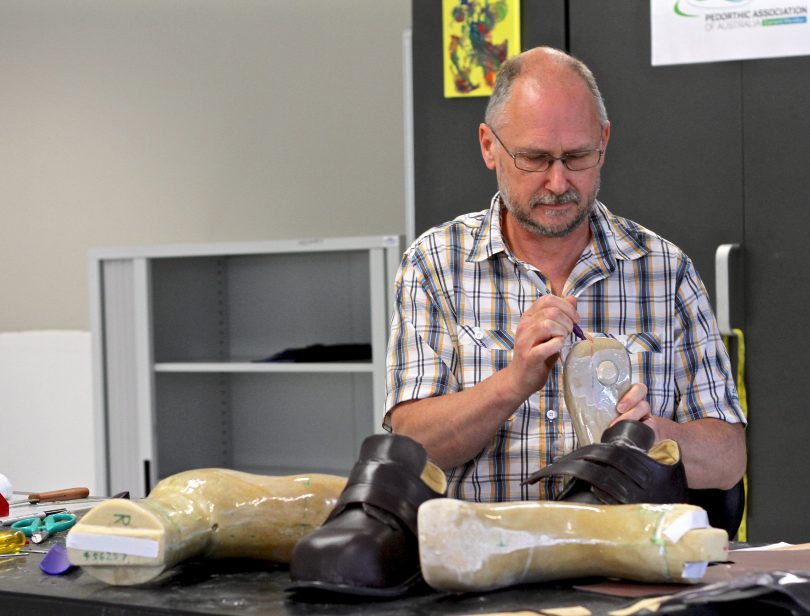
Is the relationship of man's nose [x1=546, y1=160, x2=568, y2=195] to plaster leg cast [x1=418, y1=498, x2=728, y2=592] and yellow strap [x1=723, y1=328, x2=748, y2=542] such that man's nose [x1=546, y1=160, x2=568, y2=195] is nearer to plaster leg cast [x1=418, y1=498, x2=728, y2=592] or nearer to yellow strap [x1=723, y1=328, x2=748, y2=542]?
plaster leg cast [x1=418, y1=498, x2=728, y2=592]

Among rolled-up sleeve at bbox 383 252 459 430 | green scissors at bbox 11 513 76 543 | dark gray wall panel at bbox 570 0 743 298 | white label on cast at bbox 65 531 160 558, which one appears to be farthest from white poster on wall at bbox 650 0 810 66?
white label on cast at bbox 65 531 160 558

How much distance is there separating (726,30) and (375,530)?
1.88 m

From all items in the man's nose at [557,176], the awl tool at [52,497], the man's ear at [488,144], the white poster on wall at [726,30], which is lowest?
the awl tool at [52,497]

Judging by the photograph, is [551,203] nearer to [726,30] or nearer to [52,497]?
[52,497]

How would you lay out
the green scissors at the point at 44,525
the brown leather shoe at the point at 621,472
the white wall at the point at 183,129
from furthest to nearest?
the white wall at the point at 183,129 < the green scissors at the point at 44,525 < the brown leather shoe at the point at 621,472

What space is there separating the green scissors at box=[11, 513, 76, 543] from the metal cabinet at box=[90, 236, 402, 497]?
181 centimetres

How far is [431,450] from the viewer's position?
60.9 inches

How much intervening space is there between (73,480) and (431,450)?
275 centimetres

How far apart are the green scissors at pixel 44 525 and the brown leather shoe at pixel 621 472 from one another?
1.92 ft

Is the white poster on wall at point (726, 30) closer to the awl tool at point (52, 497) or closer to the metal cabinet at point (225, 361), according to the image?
the metal cabinet at point (225, 361)

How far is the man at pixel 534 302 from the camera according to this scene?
62.2 inches

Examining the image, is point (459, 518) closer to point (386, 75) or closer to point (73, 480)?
point (386, 75)

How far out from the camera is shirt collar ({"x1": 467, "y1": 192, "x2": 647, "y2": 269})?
5.64ft

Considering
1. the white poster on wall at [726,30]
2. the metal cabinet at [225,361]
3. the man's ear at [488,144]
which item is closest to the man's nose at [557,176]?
the man's ear at [488,144]
